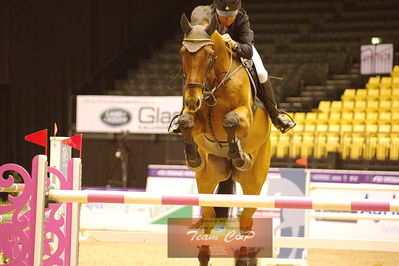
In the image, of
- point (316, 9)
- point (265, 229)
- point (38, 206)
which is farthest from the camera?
point (316, 9)

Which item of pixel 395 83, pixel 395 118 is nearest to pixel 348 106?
pixel 395 83

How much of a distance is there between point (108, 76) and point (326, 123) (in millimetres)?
4708

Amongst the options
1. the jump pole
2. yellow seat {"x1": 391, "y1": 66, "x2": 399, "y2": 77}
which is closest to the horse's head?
the jump pole

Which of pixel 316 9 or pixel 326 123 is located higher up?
pixel 316 9

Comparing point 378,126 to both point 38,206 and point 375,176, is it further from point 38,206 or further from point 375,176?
point 38,206

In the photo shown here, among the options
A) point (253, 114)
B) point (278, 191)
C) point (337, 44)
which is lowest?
point (278, 191)

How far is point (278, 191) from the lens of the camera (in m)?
6.84

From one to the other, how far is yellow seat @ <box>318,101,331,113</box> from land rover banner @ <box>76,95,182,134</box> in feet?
9.23

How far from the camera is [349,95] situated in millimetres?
11734

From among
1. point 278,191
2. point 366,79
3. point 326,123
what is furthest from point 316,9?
point 278,191

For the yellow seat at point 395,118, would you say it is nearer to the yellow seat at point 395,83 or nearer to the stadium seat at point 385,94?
the stadium seat at point 385,94

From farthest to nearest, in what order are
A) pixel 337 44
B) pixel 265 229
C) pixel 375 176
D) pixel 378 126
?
1. pixel 337 44
2. pixel 378 126
3. pixel 375 176
4. pixel 265 229

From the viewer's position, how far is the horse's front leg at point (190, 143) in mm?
3898

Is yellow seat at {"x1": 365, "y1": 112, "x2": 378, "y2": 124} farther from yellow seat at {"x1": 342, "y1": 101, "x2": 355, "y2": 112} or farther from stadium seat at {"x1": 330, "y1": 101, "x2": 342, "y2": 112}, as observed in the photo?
stadium seat at {"x1": 330, "y1": 101, "x2": 342, "y2": 112}
